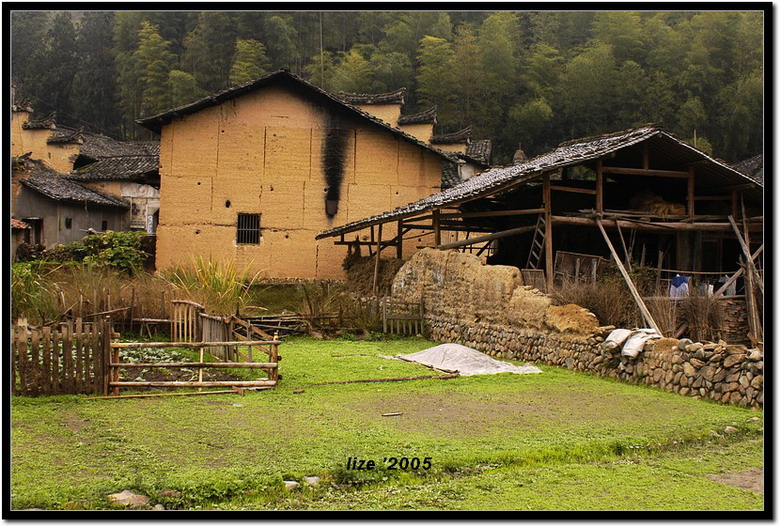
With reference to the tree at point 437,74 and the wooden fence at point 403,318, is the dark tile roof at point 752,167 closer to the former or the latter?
the tree at point 437,74

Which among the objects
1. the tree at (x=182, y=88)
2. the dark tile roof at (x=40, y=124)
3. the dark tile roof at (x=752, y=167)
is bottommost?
the dark tile roof at (x=752, y=167)

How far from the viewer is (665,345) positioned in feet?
38.0

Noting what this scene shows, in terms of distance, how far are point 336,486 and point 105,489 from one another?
1778mm

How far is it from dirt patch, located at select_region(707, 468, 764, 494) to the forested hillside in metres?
31.3

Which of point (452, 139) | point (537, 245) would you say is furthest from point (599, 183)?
point (452, 139)

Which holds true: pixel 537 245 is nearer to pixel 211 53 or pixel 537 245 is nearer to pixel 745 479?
pixel 745 479

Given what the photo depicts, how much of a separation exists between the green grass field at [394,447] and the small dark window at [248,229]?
14.0 m

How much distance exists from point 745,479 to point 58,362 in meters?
7.74

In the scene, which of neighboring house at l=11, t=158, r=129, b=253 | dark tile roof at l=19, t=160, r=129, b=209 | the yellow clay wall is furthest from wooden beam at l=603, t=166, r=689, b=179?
dark tile roof at l=19, t=160, r=129, b=209

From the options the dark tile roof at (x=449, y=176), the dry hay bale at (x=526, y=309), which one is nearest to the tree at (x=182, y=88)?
the dark tile roof at (x=449, y=176)

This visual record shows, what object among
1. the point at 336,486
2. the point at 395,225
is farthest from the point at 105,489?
the point at 395,225

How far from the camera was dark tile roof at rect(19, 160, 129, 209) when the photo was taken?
33.9 m

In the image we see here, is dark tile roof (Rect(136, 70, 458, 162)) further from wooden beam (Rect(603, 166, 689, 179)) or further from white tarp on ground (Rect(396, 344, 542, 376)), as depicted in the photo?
white tarp on ground (Rect(396, 344, 542, 376))

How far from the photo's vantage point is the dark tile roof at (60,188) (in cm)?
3391
